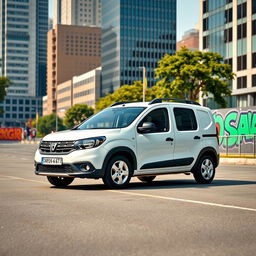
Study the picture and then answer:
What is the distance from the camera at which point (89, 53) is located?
19375cm

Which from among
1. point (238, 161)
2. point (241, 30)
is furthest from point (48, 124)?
point (238, 161)

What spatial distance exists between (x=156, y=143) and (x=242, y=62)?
182ft

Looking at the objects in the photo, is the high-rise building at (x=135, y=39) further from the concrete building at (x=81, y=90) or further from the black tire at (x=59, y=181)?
the black tire at (x=59, y=181)

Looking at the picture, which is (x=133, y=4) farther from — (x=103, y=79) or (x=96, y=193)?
(x=96, y=193)

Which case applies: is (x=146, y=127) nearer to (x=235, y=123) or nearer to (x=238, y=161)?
(x=238, y=161)

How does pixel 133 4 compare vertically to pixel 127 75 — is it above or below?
above

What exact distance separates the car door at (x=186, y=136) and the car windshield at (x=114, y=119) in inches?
40.3

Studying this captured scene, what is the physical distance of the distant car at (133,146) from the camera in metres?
11.1

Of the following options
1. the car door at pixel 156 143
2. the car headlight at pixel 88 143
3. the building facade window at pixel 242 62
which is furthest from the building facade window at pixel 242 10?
the car headlight at pixel 88 143

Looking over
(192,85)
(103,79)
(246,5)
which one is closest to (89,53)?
(103,79)

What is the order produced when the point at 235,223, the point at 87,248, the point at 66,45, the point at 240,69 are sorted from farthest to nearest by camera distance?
the point at 66,45, the point at 240,69, the point at 235,223, the point at 87,248

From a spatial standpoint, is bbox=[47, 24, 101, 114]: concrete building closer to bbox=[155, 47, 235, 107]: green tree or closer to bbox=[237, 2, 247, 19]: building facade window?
bbox=[237, 2, 247, 19]: building facade window

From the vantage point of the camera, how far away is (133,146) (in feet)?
38.3

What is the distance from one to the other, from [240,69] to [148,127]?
5601cm
